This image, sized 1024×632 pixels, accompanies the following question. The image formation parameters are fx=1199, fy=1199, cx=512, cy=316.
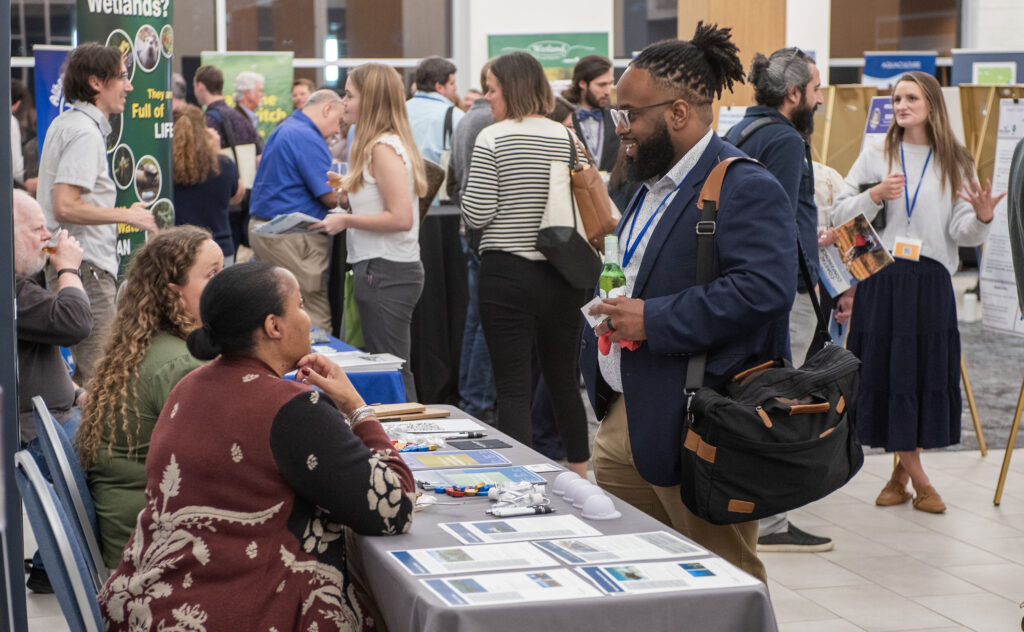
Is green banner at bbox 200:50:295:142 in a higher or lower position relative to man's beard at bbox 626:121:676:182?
higher

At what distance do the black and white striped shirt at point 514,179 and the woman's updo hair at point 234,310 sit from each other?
2214 mm

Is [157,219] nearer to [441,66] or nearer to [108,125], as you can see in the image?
[108,125]

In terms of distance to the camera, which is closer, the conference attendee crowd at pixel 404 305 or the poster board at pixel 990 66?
the conference attendee crowd at pixel 404 305

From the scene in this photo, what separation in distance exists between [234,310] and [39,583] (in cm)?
217

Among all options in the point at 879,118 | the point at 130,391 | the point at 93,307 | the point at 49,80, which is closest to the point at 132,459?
the point at 130,391

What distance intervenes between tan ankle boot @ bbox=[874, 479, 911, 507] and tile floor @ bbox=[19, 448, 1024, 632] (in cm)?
5

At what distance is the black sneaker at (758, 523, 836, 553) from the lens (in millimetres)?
4348

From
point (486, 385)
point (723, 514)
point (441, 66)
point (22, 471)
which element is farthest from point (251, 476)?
point (441, 66)

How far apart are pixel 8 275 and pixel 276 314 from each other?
0.54 meters

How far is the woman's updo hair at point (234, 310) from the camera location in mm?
2186

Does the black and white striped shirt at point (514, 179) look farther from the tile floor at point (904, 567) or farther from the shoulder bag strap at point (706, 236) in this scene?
the shoulder bag strap at point (706, 236)

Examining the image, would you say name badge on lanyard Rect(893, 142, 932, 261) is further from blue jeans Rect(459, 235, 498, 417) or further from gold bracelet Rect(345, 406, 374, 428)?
gold bracelet Rect(345, 406, 374, 428)

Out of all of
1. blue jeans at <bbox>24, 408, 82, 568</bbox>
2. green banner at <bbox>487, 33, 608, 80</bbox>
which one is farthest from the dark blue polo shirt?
green banner at <bbox>487, 33, 608, 80</bbox>

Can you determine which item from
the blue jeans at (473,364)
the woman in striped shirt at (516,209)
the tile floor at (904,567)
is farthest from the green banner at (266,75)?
the tile floor at (904,567)
